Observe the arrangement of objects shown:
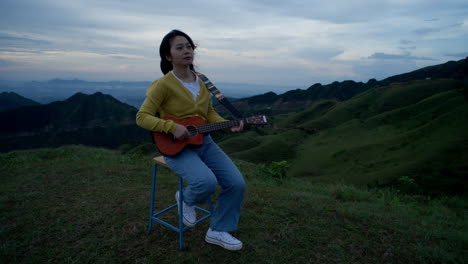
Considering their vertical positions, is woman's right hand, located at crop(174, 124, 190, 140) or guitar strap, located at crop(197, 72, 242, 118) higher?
guitar strap, located at crop(197, 72, 242, 118)

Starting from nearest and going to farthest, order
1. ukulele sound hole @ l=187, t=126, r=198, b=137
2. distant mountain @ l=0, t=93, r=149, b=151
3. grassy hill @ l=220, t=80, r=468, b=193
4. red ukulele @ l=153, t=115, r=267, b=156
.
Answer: red ukulele @ l=153, t=115, r=267, b=156 → ukulele sound hole @ l=187, t=126, r=198, b=137 → grassy hill @ l=220, t=80, r=468, b=193 → distant mountain @ l=0, t=93, r=149, b=151

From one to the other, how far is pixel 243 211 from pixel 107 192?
326 cm

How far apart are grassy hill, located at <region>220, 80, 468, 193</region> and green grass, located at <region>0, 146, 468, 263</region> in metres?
1.71

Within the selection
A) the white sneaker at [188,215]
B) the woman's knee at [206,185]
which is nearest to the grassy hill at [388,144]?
the woman's knee at [206,185]

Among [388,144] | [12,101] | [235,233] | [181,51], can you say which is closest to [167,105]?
[181,51]

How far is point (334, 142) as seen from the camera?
42.2 m

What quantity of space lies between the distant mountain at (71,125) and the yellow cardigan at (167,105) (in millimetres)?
96986

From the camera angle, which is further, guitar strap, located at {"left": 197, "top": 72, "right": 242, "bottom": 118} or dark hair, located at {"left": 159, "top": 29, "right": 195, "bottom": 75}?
guitar strap, located at {"left": 197, "top": 72, "right": 242, "bottom": 118}

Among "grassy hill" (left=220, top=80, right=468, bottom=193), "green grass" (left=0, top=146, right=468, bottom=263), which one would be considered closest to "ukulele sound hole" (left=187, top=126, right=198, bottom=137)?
"grassy hill" (left=220, top=80, right=468, bottom=193)

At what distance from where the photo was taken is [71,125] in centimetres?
11406

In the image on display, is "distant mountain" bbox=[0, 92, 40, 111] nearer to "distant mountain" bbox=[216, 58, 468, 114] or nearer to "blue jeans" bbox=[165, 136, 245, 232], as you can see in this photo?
"distant mountain" bbox=[216, 58, 468, 114]

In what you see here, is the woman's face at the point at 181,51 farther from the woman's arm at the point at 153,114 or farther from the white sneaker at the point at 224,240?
the white sneaker at the point at 224,240

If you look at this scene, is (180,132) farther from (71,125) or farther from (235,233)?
(71,125)

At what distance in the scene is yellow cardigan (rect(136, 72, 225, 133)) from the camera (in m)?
3.50
